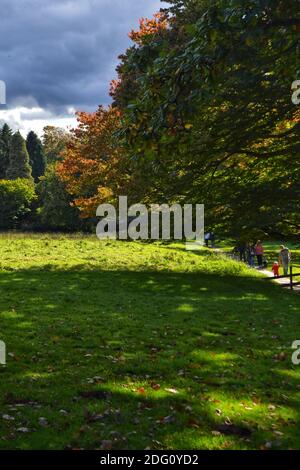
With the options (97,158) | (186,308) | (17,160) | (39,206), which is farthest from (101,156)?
(17,160)

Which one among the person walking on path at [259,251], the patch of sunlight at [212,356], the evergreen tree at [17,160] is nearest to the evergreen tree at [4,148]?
the evergreen tree at [17,160]

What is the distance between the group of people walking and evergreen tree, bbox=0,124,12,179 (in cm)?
6491

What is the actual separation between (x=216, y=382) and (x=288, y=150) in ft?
41.9

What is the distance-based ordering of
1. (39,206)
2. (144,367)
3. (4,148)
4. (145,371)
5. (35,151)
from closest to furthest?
(145,371) → (144,367) → (39,206) → (4,148) → (35,151)

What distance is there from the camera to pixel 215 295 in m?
18.9

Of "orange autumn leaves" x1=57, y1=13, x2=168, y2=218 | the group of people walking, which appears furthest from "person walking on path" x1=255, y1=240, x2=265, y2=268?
"orange autumn leaves" x1=57, y1=13, x2=168, y2=218

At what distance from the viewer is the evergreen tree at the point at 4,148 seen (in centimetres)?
8969

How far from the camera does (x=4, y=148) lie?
3656 inches

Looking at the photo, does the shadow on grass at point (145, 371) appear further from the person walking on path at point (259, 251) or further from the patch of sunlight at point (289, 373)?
the person walking on path at point (259, 251)

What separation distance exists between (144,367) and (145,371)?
16 cm

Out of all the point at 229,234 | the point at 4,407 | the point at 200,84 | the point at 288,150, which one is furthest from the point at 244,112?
the point at 4,407

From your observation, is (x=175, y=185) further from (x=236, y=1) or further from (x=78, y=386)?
(x=236, y=1)

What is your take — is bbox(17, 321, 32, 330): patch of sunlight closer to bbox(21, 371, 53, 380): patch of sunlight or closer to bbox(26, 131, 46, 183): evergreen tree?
bbox(21, 371, 53, 380): patch of sunlight

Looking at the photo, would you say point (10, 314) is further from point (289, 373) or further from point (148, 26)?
point (148, 26)
